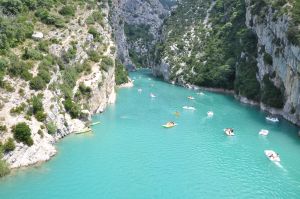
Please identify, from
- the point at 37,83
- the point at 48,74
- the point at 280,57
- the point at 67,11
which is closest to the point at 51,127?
the point at 37,83

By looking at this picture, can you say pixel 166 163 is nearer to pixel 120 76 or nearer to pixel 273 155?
pixel 273 155

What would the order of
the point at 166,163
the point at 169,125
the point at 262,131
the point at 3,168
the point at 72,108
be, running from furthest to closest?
the point at 169,125, the point at 262,131, the point at 72,108, the point at 166,163, the point at 3,168

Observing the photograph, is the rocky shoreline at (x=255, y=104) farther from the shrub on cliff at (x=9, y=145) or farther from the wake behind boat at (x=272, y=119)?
the shrub on cliff at (x=9, y=145)

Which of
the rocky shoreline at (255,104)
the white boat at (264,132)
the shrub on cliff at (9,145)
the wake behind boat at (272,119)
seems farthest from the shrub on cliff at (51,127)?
the rocky shoreline at (255,104)

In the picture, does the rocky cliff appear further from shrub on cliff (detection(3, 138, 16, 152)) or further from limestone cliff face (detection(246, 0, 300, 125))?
shrub on cliff (detection(3, 138, 16, 152))

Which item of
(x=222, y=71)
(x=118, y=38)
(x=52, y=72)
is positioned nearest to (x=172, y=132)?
(x=52, y=72)

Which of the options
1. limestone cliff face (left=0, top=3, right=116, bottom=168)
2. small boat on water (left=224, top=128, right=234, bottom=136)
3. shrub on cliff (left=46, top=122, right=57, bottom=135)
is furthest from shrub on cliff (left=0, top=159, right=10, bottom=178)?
small boat on water (left=224, top=128, right=234, bottom=136)
